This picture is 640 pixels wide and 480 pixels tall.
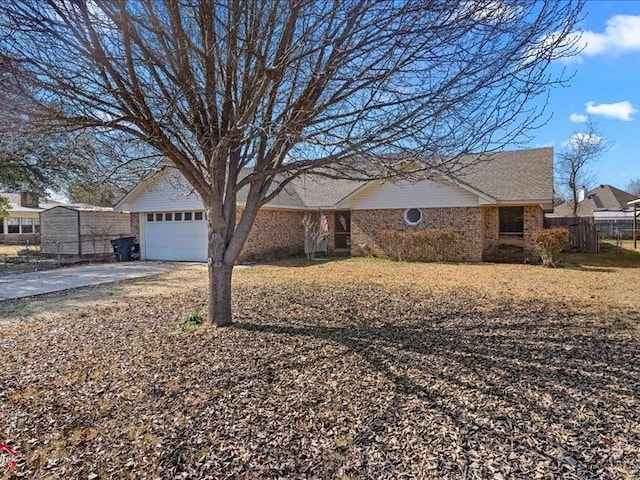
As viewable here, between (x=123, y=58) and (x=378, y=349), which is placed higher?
(x=123, y=58)

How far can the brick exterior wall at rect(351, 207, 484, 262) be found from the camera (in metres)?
16.1

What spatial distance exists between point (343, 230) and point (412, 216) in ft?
13.9

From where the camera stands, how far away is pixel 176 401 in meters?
3.79

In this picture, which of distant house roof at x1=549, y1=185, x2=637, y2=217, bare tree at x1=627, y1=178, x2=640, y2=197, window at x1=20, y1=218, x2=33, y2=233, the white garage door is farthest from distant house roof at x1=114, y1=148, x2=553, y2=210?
bare tree at x1=627, y1=178, x2=640, y2=197

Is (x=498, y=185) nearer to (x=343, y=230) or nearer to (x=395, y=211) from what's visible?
(x=395, y=211)

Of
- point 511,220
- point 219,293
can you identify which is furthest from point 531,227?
point 219,293

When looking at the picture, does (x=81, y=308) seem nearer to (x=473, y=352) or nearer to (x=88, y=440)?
(x=88, y=440)

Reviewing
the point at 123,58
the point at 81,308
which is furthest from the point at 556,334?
the point at 81,308

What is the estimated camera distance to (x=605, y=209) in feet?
133

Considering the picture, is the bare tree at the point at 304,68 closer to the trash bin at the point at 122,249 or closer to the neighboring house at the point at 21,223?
the trash bin at the point at 122,249

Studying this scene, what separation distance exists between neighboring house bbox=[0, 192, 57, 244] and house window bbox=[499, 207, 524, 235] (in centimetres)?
3269

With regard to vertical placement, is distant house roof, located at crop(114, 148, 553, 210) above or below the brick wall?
above

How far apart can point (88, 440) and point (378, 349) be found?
3102 mm

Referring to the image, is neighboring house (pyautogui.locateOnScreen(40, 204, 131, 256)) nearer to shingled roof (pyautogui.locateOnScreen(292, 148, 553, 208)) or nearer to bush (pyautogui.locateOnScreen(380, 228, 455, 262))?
shingled roof (pyautogui.locateOnScreen(292, 148, 553, 208))
